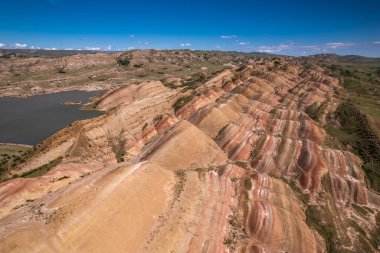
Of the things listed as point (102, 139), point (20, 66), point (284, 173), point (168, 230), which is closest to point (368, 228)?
point (284, 173)

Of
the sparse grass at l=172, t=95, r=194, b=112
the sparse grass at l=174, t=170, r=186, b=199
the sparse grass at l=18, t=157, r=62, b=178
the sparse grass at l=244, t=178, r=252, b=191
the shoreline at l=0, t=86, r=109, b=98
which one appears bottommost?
the shoreline at l=0, t=86, r=109, b=98

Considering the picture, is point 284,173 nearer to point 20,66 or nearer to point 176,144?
point 176,144

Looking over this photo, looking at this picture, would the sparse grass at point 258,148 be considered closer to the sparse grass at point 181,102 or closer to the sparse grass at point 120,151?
the sparse grass at point 181,102

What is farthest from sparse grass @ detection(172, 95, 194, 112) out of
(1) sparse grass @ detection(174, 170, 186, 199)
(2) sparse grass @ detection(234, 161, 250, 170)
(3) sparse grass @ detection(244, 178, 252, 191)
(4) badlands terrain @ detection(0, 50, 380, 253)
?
(3) sparse grass @ detection(244, 178, 252, 191)

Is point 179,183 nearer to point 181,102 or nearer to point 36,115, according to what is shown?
point 181,102

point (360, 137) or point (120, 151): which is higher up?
point (120, 151)

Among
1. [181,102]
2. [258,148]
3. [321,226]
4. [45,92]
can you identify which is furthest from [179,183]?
[45,92]

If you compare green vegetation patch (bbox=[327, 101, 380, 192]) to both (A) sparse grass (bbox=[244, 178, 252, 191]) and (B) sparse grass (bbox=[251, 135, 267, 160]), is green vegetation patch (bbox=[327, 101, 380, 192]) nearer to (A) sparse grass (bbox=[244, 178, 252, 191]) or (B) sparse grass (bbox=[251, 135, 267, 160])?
(B) sparse grass (bbox=[251, 135, 267, 160])
